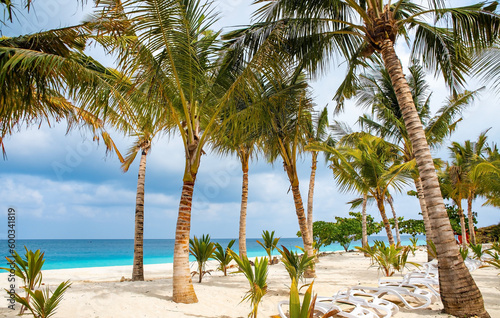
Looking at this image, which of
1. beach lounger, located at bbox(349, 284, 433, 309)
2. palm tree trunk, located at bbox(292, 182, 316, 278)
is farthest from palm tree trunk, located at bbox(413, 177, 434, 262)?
beach lounger, located at bbox(349, 284, 433, 309)

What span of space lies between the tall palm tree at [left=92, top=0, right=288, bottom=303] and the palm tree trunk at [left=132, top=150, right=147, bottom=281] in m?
3.14

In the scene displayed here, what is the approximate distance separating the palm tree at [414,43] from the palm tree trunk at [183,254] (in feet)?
11.2

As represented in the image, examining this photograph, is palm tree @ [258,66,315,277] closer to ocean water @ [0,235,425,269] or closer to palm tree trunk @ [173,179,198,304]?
palm tree trunk @ [173,179,198,304]

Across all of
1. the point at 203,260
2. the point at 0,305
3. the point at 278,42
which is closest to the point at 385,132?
the point at 278,42

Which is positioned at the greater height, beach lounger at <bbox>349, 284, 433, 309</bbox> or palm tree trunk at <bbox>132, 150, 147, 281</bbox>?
palm tree trunk at <bbox>132, 150, 147, 281</bbox>

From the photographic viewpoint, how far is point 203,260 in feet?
24.7

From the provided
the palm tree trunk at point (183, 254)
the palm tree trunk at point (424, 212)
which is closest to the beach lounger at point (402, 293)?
the palm tree trunk at point (183, 254)

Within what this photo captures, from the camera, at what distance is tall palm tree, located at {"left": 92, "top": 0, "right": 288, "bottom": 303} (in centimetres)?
511

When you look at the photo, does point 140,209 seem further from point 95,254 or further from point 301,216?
point 95,254

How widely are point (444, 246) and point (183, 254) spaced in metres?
4.20

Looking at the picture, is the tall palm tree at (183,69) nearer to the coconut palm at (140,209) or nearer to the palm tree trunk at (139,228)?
the coconut palm at (140,209)

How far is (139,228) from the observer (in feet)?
27.5

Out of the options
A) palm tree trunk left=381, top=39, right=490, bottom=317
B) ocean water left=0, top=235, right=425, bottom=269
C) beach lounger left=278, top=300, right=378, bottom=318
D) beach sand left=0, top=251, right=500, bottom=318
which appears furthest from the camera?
ocean water left=0, top=235, right=425, bottom=269

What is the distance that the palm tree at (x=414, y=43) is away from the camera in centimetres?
414
